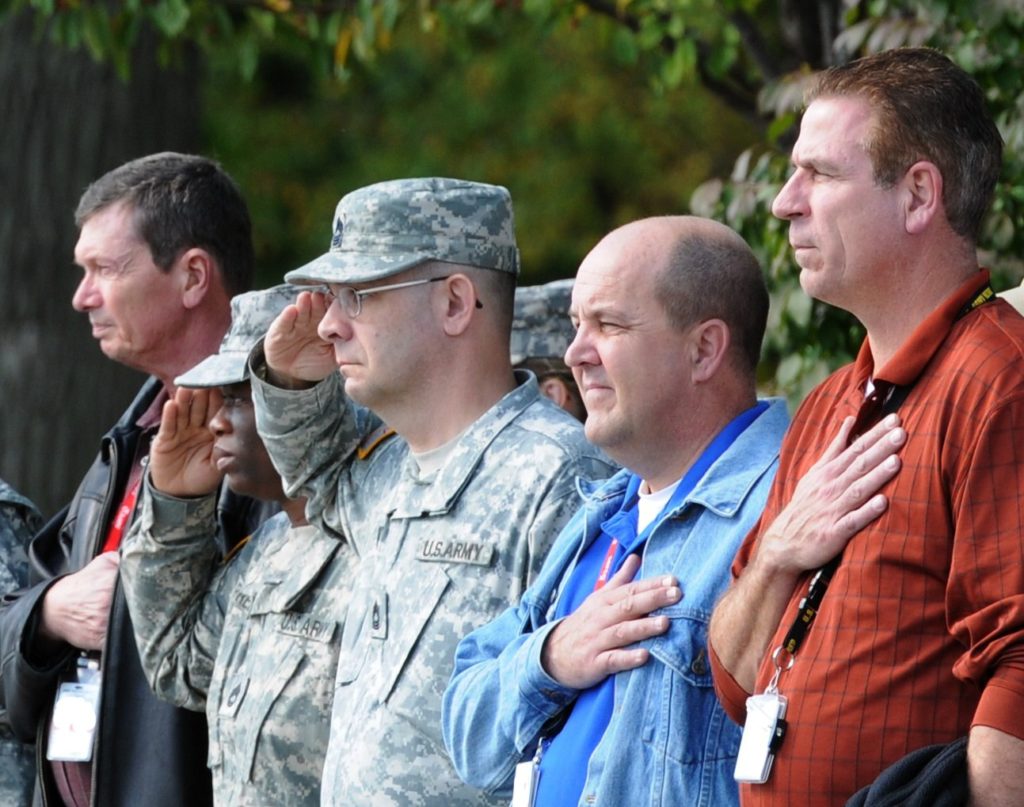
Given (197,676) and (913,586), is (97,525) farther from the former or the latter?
(913,586)

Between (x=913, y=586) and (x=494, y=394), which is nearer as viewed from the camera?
(x=913, y=586)

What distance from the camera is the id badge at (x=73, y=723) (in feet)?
16.3

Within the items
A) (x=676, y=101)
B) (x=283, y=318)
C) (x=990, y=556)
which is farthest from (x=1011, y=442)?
(x=676, y=101)

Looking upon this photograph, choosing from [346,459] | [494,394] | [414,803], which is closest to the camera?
[414,803]

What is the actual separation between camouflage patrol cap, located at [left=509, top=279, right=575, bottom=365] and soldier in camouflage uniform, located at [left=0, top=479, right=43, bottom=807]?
5.26 ft

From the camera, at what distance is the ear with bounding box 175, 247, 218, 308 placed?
5285mm

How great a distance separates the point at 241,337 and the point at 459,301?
85cm

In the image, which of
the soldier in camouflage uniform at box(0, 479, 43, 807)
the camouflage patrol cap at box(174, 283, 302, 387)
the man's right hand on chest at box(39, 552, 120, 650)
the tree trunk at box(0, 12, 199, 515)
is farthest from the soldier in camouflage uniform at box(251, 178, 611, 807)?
the tree trunk at box(0, 12, 199, 515)

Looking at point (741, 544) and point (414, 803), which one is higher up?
point (741, 544)

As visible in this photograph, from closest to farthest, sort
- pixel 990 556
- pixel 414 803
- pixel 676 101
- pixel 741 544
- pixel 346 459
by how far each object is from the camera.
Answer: pixel 990 556 → pixel 741 544 → pixel 414 803 → pixel 346 459 → pixel 676 101

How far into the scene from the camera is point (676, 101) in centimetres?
1369

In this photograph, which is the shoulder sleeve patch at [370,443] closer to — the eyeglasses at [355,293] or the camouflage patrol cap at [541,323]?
the eyeglasses at [355,293]

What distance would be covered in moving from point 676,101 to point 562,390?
28.8ft

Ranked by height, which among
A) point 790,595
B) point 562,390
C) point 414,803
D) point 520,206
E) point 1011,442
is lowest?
point 414,803
